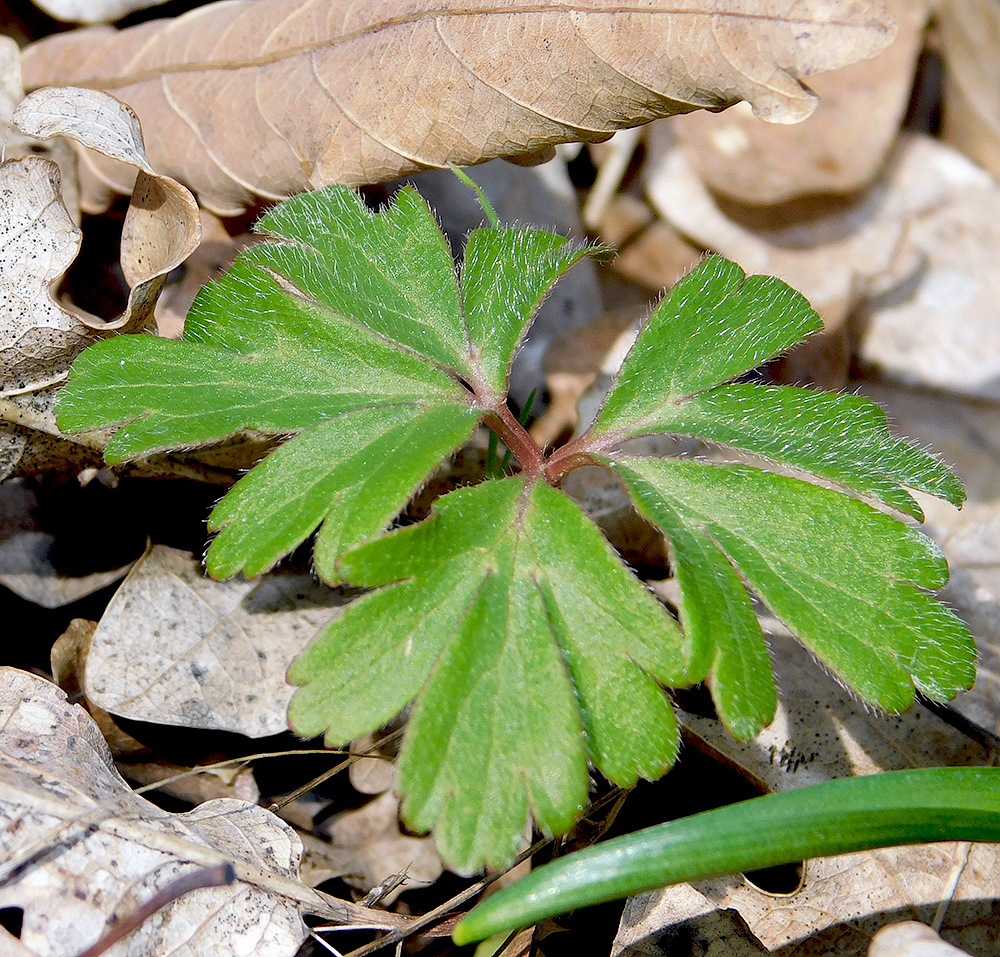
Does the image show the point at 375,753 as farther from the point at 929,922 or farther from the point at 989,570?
the point at 989,570

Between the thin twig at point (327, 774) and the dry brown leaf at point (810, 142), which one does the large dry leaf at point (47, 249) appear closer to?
the thin twig at point (327, 774)

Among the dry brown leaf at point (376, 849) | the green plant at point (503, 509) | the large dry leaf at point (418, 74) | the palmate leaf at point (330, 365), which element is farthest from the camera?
the dry brown leaf at point (376, 849)

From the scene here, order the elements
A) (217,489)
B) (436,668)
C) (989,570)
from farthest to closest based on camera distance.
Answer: (989,570) < (217,489) < (436,668)

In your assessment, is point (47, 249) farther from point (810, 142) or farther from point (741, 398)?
point (810, 142)

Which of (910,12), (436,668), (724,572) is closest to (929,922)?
(724,572)

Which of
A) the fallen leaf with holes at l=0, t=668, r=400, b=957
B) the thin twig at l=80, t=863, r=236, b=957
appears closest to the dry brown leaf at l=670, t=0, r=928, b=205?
the fallen leaf with holes at l=0, t=668, r=400, b=957

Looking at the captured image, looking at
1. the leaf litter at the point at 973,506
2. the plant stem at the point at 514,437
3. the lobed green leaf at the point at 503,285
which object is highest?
the lobed green leaf at the point at 503,285

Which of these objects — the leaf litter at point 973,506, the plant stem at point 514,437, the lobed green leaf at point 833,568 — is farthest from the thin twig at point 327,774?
the leaf litter at point 973,506
